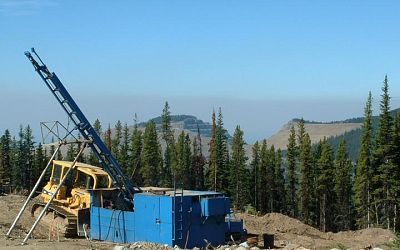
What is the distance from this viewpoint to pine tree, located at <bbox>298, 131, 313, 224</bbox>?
66.8 meters

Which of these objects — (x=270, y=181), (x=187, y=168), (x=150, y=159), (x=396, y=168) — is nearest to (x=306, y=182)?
(x=270, y=181)

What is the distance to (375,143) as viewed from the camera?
188 ft

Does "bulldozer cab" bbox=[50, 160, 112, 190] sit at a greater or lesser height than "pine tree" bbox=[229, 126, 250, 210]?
greater

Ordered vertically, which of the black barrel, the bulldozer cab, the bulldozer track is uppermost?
the bulldozer cab

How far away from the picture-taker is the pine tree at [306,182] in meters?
66.8

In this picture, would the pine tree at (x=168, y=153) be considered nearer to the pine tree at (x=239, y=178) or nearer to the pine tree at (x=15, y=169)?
the pine tree at (x=239, y=178)

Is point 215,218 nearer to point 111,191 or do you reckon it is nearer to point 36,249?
point 111,191

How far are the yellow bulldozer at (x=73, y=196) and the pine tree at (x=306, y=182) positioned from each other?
138 feet

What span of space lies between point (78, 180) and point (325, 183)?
136 ft

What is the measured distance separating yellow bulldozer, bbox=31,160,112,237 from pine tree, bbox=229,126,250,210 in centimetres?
4611

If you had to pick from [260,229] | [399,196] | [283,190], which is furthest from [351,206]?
[260,229]

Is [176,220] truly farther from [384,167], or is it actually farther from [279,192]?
[279,192]

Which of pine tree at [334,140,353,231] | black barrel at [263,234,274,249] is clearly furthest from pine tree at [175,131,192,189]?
black barrel at [263,234,274,249]

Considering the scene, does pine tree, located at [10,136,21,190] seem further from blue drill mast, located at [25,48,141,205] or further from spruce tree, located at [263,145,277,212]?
blue drill mast, located at [25,48,141,205]
